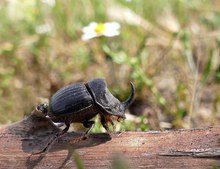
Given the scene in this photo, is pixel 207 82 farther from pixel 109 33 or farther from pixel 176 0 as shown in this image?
pixel 176 0

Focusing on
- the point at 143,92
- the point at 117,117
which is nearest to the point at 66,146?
the point at 117,117

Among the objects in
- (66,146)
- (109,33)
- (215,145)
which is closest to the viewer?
(215,145)

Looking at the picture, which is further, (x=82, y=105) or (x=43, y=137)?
(x=82, y=105)

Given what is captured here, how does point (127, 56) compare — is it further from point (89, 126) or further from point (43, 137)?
point (43, 137)

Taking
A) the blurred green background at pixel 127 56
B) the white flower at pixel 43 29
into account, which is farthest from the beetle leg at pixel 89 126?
the white flower at pixel 43 29

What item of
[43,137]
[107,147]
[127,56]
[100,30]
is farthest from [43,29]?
[107,147]

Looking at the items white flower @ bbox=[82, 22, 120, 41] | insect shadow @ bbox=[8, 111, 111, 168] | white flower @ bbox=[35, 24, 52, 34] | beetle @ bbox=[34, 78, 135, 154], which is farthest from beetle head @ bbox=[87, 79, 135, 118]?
white flower @ bbox=[35, 24, 52, 34]

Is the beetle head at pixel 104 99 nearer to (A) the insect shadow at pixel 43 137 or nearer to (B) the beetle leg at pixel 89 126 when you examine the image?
(B) the beetle leg at pixel 89 126
